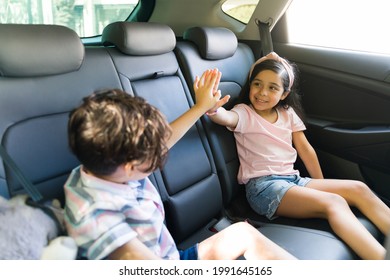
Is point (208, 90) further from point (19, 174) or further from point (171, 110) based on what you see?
point (19, 174)

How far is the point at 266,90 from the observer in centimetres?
165

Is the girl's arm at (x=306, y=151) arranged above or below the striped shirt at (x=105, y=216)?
below

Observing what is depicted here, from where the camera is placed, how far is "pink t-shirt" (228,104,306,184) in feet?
5.36

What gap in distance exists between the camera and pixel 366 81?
6.08 ft

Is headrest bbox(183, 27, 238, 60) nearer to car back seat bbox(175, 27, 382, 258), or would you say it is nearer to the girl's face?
car back seat bbox(175, 27, 382, 258)

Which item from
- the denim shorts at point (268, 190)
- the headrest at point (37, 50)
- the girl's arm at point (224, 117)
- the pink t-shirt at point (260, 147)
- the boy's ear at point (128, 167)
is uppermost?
the headrest at point (37, 50)

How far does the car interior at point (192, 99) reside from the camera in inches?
42.8

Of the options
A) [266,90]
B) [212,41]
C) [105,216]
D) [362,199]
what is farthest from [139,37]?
[362,199]

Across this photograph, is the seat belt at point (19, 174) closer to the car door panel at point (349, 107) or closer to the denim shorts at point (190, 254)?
the denim shorts at point (190, 254)

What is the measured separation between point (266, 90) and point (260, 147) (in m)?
0.25

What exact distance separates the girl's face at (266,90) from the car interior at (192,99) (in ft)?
0.52

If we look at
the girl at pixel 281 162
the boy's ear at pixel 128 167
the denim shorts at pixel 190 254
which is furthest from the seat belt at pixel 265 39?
the boy's ear at pixel 128 167

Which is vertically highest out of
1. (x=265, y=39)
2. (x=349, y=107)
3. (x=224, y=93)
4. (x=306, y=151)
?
(x=265, y=39)
